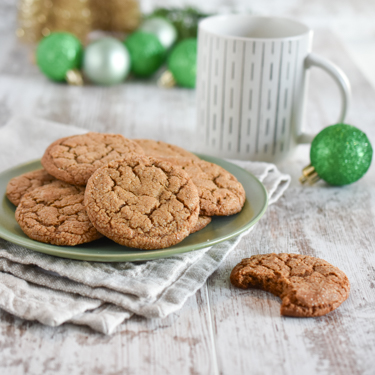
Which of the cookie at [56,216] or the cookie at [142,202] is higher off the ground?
the cookie at [142,202]

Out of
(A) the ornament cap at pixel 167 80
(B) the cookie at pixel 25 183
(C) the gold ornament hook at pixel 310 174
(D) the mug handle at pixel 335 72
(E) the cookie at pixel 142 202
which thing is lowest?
(A) the ornament cap at pixel 167 80

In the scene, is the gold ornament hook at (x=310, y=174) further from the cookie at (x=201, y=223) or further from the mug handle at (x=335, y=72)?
the cookie at (x=201, y=223)

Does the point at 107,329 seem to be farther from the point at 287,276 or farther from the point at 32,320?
the point at 287,276

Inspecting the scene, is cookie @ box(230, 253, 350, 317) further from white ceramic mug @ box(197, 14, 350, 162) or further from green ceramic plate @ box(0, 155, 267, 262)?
white ceramic mug @ box(197, 14, 350, 162)

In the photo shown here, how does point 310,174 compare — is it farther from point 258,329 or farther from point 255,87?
point 258,329

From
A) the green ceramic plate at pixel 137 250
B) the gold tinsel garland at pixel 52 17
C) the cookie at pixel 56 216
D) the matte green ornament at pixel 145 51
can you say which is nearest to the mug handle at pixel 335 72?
the green ceramic plate at pixel 137 250

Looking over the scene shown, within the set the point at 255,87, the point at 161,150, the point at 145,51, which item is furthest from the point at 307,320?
the point at 145,51
